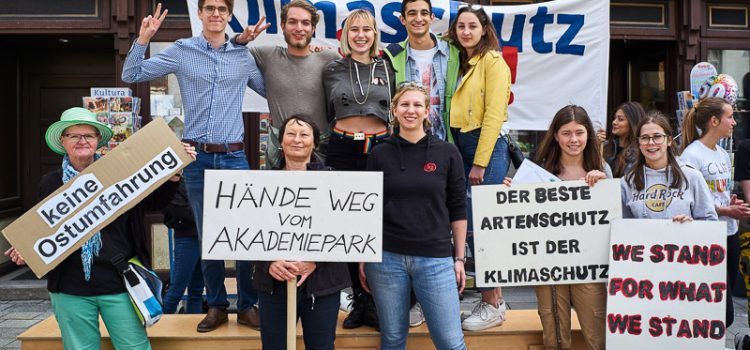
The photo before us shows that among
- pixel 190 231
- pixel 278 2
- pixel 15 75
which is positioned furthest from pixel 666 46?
pixel 15 75

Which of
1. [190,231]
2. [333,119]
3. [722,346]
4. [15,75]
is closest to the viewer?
[722,346]

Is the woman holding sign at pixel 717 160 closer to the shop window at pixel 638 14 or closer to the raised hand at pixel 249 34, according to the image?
the raised hand at pixel 249 34

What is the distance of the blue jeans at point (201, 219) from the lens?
12.1ft

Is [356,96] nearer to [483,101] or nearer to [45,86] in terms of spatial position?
[483,101]

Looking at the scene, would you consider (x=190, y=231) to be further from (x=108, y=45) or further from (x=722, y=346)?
(x=108, y=45)

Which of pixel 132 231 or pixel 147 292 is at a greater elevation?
pixel 132 231

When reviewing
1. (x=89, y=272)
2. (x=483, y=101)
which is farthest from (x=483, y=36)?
(x=89, y=272)

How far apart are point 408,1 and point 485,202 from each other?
49.8 inches

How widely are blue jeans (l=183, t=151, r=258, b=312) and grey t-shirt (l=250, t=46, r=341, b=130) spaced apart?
357 mm

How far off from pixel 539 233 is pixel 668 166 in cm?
80

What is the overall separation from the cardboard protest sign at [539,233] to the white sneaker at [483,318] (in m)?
0.39

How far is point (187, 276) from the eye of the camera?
471cm

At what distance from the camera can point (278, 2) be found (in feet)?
17.8

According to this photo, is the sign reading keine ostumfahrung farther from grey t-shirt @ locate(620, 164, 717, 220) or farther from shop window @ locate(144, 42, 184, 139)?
shop window @ locate(144, 42, 184, 139)
